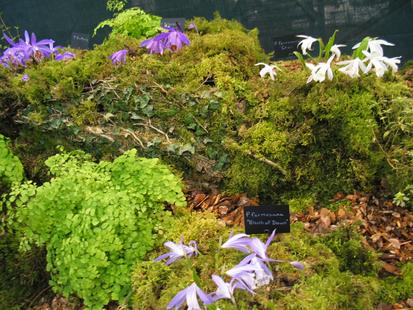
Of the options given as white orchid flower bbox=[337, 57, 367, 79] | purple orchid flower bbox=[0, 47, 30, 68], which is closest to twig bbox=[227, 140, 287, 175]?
white orchid flower bbox=[337, 57, 367, 79]

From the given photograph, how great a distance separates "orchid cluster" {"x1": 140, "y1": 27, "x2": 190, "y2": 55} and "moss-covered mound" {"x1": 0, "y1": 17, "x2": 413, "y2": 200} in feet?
0.20

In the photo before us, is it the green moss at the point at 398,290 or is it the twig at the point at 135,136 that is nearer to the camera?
the green moss at the point at 398,290

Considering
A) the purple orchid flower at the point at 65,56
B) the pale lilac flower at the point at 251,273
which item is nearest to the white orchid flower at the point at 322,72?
the pale lilac flower at the point at 251,273

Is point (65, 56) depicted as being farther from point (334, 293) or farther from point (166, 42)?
point (334, 293)

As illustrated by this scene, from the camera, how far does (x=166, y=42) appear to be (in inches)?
131

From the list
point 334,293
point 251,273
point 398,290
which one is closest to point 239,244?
point 251,273

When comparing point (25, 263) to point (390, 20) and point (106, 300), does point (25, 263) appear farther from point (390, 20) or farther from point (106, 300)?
point (390, 20)

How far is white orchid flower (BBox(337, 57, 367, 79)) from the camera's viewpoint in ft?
8.46

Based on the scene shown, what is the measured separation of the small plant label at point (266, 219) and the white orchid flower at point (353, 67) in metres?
1.00

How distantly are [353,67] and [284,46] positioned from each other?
3.62ft

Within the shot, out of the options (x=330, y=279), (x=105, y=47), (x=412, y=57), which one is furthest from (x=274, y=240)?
(x=412, y=57)

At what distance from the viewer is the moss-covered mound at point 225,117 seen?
2656 mm

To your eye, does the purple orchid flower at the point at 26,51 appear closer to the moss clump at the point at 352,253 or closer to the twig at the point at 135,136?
the twig at the point at 135,136

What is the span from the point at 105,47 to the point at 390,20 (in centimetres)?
306
